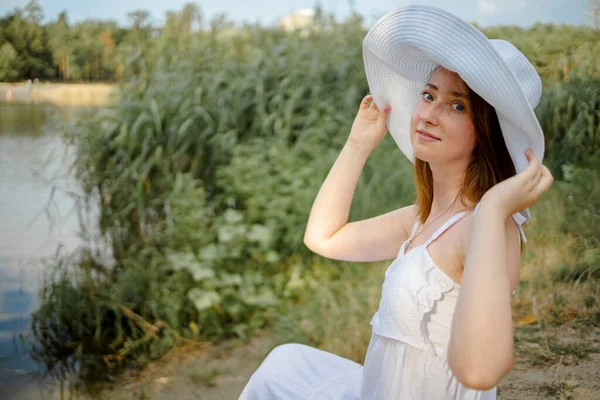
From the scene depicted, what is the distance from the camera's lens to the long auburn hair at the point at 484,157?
1.33 metres

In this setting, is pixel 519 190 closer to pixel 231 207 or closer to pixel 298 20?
pixel 231 207

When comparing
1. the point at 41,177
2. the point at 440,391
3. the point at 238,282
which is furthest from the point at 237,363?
the point at 440,391

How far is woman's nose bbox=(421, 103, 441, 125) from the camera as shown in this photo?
4.43ft

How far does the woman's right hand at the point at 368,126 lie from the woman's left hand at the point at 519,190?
506 millimetres

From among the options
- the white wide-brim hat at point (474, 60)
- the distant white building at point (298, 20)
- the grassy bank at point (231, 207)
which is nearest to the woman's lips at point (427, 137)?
the white wide-brim hat at point (474, 60)

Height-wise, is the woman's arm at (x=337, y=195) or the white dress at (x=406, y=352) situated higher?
the woman's arm at (x=337, y=195)

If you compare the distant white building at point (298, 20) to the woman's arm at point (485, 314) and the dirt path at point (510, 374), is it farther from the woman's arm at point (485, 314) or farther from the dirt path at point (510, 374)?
the woman's arm at point (485, 314)

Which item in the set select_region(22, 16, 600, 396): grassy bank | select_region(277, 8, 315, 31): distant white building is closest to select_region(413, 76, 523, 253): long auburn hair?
select_region(22, 16, 600, 396): grassy bank

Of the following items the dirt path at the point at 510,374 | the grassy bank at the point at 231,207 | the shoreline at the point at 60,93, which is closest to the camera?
the dirt path at the point at 510,374

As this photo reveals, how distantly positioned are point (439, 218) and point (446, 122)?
0.66ft

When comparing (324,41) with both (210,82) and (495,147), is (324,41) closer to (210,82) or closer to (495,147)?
(210,82)

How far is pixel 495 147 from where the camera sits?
137cm

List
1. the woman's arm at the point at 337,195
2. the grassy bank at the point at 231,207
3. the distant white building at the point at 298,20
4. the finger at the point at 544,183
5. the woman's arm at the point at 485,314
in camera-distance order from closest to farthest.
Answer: the woman's arm at the point at 485,314 → the finger at the point at 544,183 → the woman's arm at the point at 337,195 → the grassy bank at the point at 231,207 → the distant white building at the point at 298,20

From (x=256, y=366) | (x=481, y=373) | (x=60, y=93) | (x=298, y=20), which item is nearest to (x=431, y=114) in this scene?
(x=481, y=373)
